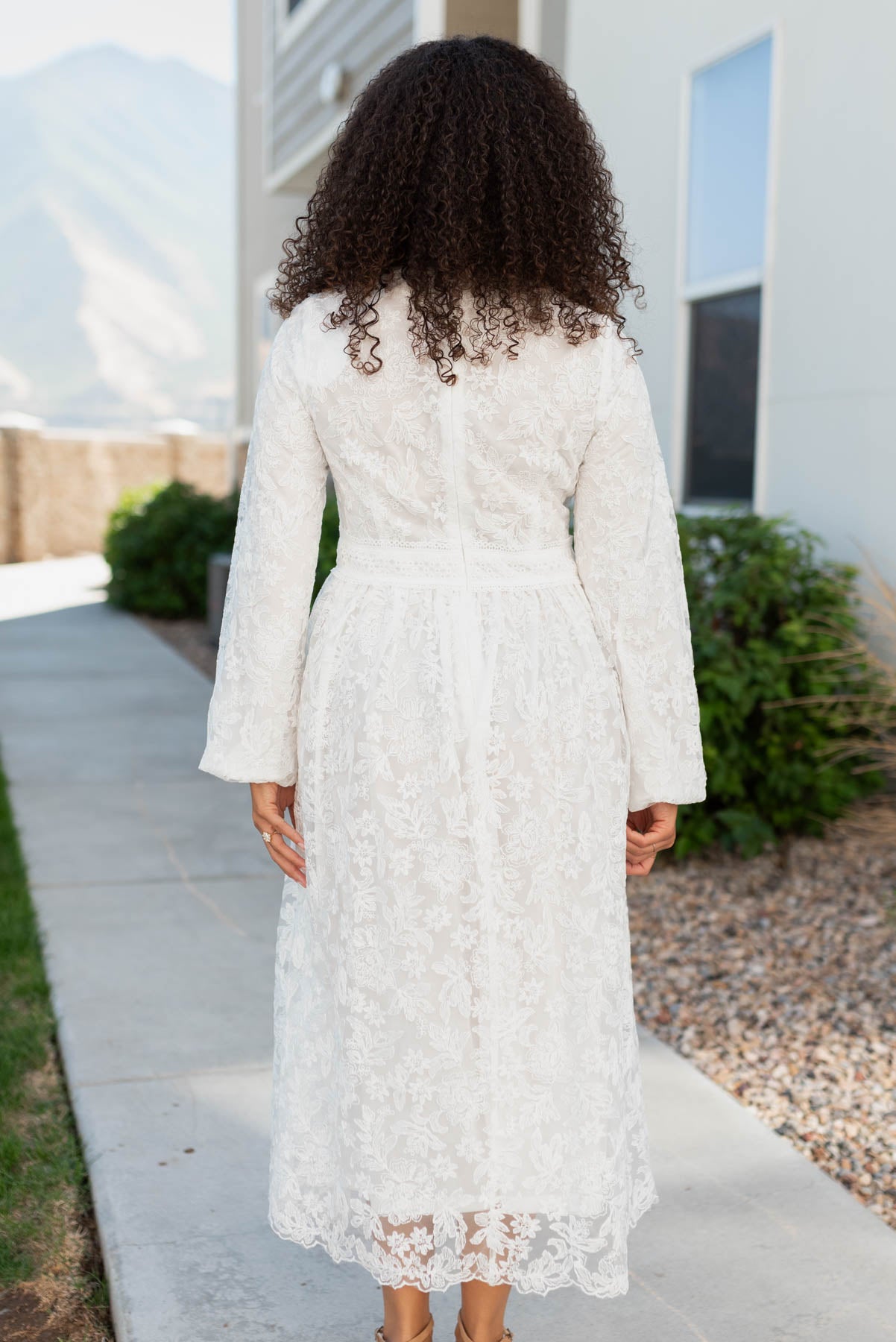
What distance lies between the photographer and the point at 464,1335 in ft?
6.68

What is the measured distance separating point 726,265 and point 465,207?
4123 millimetres

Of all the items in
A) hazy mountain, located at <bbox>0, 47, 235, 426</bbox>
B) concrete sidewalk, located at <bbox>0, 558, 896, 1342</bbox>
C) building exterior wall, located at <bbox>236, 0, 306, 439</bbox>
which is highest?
hazy mountain, located at <bbox>0, 47, 235, 426</bbox>

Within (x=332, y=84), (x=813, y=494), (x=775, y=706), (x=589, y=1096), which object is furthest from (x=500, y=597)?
(x=332, y=84)

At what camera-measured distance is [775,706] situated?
448 cm

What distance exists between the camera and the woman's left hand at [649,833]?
2008mm

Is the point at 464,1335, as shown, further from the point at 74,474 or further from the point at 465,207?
the point at 74,474

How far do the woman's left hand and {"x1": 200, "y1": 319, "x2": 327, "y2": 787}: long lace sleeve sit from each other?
0.54m

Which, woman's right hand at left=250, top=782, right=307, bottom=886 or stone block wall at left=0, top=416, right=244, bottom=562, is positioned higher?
stone block wall at left=0, top=416, right=244, bottom=562

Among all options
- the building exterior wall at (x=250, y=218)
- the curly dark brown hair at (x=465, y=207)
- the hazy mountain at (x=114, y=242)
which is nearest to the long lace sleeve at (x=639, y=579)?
the curly dark brown hair at (x=465, y=207)

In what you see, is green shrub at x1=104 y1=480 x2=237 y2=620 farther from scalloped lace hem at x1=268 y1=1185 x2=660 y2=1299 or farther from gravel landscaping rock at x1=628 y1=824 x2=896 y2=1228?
scalloped lace hem at x1=268 y1=1185 x2=660 y2=1299

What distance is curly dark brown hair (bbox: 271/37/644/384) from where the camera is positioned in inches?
66.3

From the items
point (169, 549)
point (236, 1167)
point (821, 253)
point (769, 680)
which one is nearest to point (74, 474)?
point (169, 549)

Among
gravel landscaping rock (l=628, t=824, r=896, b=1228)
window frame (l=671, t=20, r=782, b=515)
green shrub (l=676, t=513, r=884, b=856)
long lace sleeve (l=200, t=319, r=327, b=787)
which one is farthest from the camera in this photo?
window frame (l=671, t=20, r=782, b=515)

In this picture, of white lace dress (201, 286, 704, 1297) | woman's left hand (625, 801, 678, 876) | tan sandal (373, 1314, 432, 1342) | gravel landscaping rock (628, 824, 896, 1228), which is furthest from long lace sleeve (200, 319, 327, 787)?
gravel landscaping rock (628, 824, 896, 1228)
